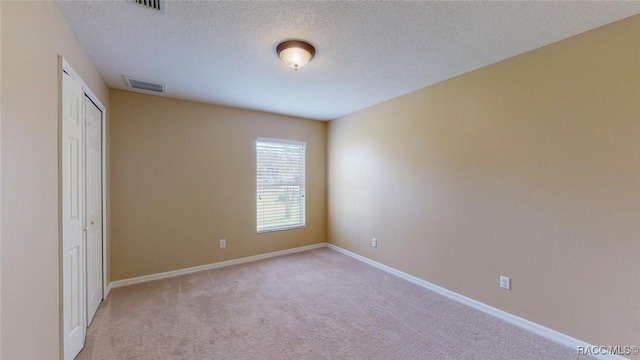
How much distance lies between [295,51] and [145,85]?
2102mm

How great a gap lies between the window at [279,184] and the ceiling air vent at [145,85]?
1549mm

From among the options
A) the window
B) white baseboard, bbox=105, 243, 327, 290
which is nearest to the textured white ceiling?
the window

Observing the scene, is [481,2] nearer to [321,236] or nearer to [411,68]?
[411,68]

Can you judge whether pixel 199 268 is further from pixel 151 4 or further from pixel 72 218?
pixel 151 4

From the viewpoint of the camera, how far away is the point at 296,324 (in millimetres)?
2459

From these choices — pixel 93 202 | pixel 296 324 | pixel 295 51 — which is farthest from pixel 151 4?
pixel 296 324

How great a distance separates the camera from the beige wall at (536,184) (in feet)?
6.35

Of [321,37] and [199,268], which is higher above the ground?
[321,37]

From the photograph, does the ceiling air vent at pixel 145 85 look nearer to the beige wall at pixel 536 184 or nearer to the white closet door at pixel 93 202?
the white closet door at pixel 93 202

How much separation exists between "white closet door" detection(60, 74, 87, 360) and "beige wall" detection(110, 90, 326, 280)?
1221 millimetres

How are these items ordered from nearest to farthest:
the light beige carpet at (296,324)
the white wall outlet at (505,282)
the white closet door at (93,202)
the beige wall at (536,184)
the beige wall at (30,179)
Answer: the beige wall at (30,179) → the beige wall at (536,184) → the light beige carpet at (296,324) → the white closet door at (93,202) → the white wall outlet at (505,282)

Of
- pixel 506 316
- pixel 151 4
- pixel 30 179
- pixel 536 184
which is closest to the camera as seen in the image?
pixel 30 179

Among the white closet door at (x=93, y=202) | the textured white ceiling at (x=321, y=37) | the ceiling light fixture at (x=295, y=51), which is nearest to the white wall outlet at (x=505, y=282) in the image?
the textured white ceiling at (x=321, y=37)

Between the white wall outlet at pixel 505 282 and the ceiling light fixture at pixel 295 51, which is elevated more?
the ceiling light fixture at pixel 295 51
